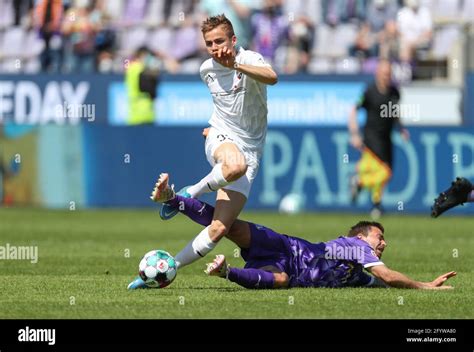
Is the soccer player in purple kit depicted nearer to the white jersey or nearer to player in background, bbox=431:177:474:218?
the white jersey

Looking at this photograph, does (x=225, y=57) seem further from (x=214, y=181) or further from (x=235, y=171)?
(x=214, y=181)

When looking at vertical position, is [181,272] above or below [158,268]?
below

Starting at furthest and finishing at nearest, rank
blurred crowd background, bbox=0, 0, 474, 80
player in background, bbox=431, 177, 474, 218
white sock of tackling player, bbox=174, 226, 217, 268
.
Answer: blurred crowd background, bbox=0, 0, 474, 80 → player in background, bbox=431, 177, 474, 218 → white sock of tackling player, bbox=174, 226, 217, 268

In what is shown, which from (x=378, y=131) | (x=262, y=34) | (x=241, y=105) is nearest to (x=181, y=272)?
(x=241, y=105)

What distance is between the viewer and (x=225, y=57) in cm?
1066

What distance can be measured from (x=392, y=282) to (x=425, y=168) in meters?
12.7

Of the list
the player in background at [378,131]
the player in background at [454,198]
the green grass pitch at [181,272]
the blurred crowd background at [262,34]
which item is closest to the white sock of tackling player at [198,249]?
the green grass pitch at [181,272]

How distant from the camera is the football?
1091cm

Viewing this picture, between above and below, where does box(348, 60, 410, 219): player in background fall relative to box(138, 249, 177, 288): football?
above

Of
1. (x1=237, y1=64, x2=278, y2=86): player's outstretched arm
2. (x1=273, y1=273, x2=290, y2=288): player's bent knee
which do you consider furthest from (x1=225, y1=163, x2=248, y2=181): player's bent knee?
(x1=273, y1=273, x2=290, y2=288): player's bent knee

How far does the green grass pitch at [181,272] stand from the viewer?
984cm

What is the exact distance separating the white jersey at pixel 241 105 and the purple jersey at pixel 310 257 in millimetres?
817

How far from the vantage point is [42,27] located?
2705 centimetres

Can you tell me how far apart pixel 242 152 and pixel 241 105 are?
413 mm
